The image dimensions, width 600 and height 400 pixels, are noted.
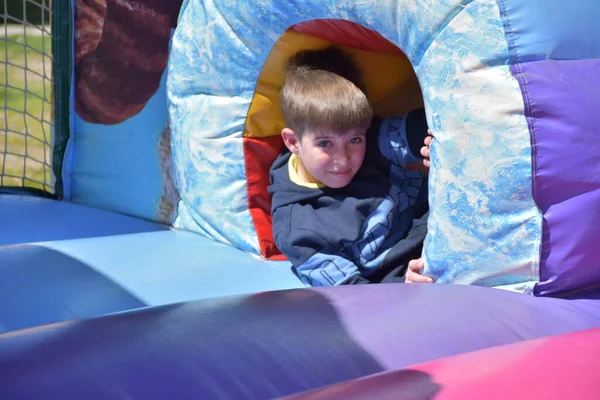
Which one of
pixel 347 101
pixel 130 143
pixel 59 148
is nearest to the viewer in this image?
pixel 347 101

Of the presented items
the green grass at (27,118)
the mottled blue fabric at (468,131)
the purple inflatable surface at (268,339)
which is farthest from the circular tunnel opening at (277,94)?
the green grass at (27,118)

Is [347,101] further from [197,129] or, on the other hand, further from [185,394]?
[185,394]

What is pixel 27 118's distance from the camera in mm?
4137

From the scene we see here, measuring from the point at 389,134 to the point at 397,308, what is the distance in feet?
2.33

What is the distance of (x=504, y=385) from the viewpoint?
1.04m

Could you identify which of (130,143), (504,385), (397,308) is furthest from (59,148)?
(504,385)

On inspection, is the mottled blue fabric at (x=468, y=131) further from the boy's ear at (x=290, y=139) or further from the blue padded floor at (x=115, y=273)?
the blue padded floor at (x=115, y=273)

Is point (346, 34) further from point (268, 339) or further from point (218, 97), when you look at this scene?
point (268, 339)

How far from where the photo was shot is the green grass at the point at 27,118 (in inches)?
112

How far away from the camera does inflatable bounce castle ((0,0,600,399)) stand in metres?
1.14

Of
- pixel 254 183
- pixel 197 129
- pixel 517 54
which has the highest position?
pixel 517 54

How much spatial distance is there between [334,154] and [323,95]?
140 mm

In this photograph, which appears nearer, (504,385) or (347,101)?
(504,385)

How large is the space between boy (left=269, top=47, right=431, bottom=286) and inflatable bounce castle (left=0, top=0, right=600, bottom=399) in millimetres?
101
